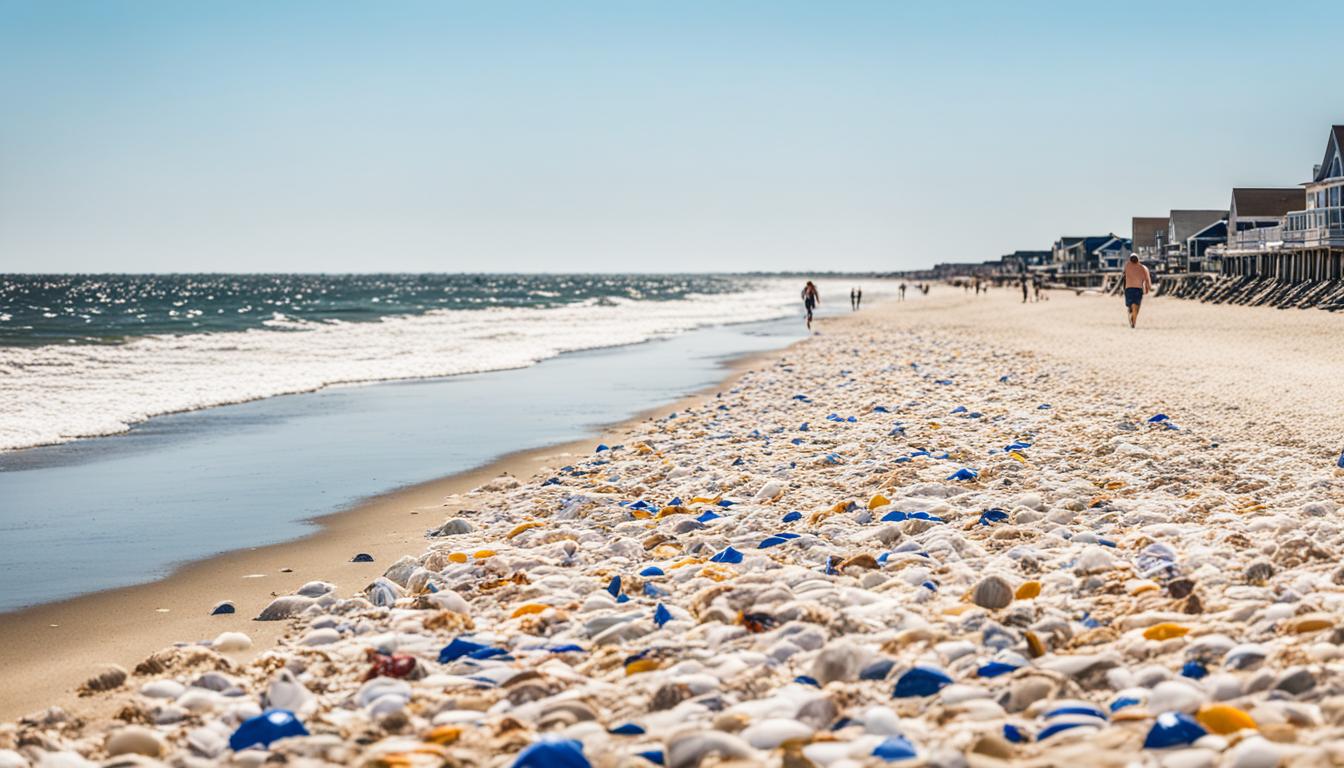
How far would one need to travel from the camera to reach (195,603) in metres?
7.36

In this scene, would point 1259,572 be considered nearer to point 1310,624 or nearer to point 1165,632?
point 1310,624

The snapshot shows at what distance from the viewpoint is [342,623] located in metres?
6.14

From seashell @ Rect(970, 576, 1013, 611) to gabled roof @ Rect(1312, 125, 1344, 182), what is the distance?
60.9 m

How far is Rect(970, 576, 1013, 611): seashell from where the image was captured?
5.62m

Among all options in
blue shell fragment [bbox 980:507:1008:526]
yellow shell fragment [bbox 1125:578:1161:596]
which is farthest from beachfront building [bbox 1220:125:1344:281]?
yellow shell fragment [bbox 1125:578:1161:596]

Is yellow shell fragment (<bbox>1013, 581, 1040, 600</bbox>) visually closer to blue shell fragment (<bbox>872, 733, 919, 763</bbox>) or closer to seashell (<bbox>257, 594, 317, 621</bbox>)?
blue shell fragment (<bbox>872, 733, 919, 763</bbox>)

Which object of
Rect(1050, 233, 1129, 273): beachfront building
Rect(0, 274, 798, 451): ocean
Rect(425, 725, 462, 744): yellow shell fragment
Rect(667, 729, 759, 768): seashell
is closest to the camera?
Rect(667, 729, 759, 768): seashell

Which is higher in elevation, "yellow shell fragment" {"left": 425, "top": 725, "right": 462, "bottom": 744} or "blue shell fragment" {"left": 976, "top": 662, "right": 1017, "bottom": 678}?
"blue shell fragment" {"left": 976, "top": 662, "right": 1017, "bottom": 678}

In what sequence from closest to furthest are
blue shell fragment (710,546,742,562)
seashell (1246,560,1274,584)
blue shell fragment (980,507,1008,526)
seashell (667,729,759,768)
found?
seashell (667,729,759,768)
seashell (1246,560,1274,584)
blue shell fragment (710,546,742,562)
blue shell fragment (980,507,1008,526)

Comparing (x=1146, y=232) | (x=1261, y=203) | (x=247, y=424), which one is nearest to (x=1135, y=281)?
(x=247, y=424)

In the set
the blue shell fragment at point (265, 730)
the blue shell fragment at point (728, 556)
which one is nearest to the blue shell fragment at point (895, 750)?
the blue shell fragment at point (265, 730)

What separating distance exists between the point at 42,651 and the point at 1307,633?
6.48 meters

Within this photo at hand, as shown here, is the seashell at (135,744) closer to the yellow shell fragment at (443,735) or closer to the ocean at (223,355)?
the yellow shell fragment at (443,735)

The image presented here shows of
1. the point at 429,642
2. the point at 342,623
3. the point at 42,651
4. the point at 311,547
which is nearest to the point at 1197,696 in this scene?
the point at 429,642
